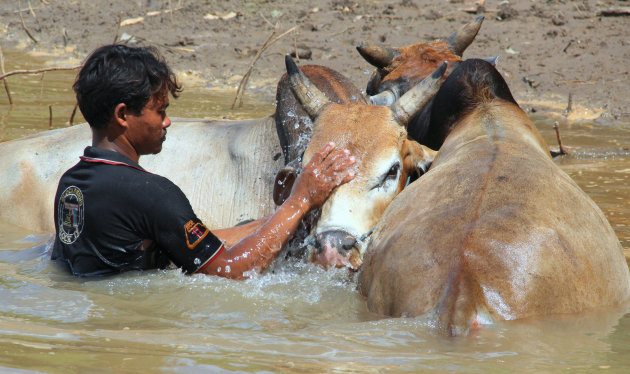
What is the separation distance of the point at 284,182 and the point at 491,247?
2060 millimetres

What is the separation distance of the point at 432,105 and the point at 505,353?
266 cm

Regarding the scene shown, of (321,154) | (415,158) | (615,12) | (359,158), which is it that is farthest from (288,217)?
(615,12)

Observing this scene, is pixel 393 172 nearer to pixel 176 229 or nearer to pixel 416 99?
pixel 416 99

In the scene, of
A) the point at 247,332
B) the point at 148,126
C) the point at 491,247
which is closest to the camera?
the point at 491,247

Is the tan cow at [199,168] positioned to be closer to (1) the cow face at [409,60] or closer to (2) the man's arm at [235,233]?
(1) the cow face at [409,60]

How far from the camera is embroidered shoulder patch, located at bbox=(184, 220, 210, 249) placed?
3990 millimetres

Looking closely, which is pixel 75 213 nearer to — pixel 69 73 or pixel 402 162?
pixel 402 162

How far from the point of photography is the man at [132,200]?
3.97 metres

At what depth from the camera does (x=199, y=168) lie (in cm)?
657

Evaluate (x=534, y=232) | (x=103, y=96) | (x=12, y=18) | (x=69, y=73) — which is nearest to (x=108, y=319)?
(x=103, y=96)

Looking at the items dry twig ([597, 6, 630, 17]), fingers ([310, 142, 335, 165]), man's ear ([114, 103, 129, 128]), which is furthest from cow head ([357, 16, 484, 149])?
dry twig ([597, 6, 630, 17])

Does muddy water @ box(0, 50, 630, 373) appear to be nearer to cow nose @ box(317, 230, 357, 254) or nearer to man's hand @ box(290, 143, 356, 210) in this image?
cow nose @ box(317, 230, 357, 254)

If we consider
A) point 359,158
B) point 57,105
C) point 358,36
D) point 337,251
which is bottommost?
point 358,36

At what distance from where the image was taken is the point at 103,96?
4082mm
